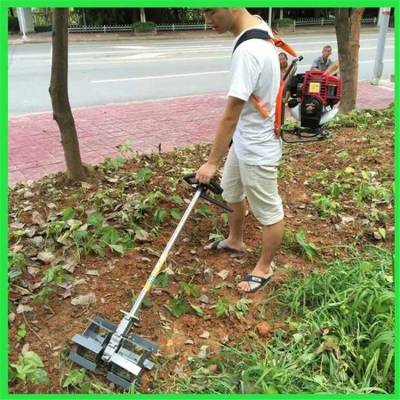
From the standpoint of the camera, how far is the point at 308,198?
409 centimetres

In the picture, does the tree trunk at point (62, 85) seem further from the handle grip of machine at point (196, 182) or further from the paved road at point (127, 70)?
the paved road at point (127, 70)

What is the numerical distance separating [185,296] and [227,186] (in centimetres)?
77

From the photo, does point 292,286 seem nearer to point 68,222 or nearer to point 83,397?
point 83,397

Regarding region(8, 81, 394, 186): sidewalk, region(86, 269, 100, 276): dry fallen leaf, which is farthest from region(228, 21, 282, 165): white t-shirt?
region(8, 81, 394, 186): sidewalk

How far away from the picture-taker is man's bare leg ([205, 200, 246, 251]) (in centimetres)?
312

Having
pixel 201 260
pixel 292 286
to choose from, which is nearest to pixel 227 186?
pixel 201 260

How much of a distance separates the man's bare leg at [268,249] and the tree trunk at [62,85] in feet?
6.37

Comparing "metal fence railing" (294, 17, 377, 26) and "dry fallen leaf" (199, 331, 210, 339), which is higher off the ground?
"metal fence railing" (294, 17, 377, 26)

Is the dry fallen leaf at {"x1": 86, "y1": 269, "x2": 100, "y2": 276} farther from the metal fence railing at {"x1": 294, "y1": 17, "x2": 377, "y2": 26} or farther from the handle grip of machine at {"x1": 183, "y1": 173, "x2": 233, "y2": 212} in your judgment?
the metal fence railing at {"x1": 294, "y1": 17, "x2": 377, "y2": 26}

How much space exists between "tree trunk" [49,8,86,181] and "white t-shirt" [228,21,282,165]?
1.71m

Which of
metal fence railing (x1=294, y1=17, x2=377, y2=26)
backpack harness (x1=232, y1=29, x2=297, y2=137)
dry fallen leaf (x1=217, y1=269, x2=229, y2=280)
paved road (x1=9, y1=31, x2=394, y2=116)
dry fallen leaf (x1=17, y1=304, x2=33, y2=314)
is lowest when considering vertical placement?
→ dry fallen leaf (x1=217, y1=269, x2=229, y2=280)

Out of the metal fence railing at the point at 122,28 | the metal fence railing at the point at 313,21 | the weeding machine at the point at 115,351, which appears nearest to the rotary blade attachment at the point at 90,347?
the weeding machine at the point at 115,351

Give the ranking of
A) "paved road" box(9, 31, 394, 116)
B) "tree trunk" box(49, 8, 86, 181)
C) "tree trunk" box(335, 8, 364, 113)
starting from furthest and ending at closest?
"paved road" box(9, 31, 394, 116)
"tree trunk" box(335, 8, 364, 113)
"tree trunk" box(49, 8, 86, 181)

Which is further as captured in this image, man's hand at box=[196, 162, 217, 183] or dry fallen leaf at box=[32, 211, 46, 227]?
dry fallen leaf at box=[32, 211, 46, 227]
